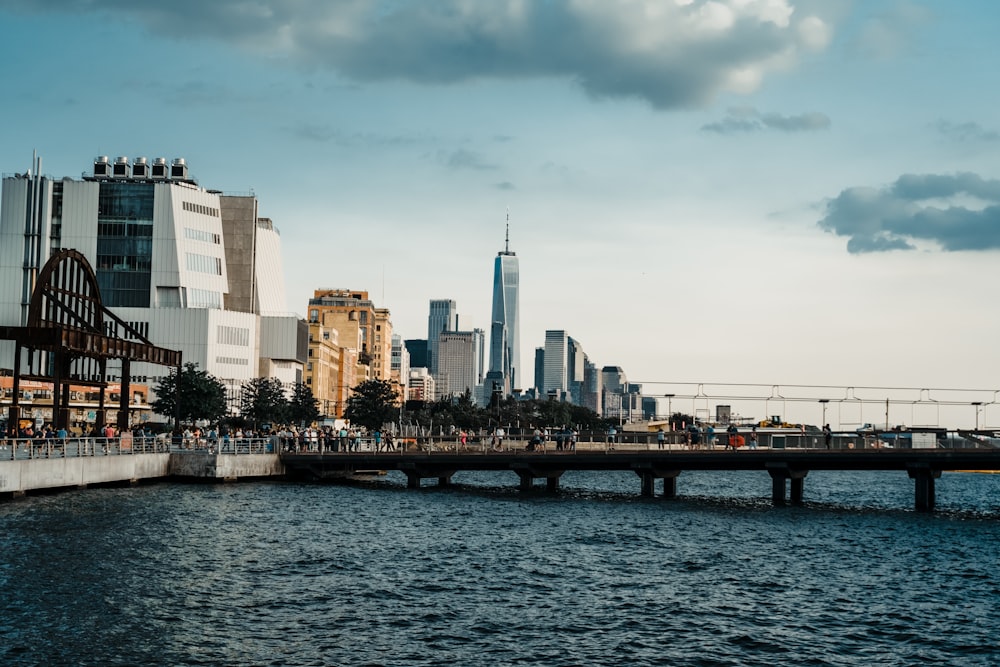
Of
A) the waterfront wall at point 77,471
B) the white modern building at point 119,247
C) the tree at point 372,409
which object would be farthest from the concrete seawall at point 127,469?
the white modern building at point 119,247

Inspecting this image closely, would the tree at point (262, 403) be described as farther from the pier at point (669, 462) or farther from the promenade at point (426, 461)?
the pier at point (669, 462)

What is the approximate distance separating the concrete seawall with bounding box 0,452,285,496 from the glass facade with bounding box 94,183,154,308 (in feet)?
365

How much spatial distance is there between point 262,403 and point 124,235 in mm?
43618

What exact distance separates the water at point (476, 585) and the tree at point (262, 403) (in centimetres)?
9969

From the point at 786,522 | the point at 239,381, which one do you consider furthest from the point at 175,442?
the point at 239,381

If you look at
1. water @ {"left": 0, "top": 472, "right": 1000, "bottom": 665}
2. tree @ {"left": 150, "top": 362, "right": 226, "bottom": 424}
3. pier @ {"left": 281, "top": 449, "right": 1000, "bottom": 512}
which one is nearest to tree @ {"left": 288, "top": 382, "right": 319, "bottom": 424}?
tree @ {"left": 150, "top": 362, "right": 226, "bottom": 424}

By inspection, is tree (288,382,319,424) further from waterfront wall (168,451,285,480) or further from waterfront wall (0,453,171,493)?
waterfront wall (0,453,171,493)

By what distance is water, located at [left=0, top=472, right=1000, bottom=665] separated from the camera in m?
32.4

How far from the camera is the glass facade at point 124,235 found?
191 m

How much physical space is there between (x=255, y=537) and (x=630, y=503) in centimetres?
3300

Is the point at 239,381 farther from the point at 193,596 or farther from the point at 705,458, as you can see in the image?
the point at 193,596

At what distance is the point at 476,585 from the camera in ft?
140

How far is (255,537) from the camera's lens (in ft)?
177

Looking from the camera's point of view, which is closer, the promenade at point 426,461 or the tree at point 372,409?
the promenade at point 426,461
